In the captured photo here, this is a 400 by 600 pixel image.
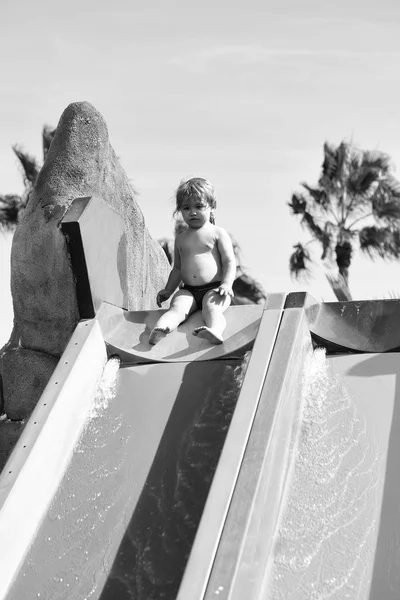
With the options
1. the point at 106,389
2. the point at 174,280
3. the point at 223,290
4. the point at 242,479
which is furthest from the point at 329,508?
the point at 174,280

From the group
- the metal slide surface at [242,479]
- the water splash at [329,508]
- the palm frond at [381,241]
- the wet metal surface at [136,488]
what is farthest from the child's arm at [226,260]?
the palm frond at [381,241]

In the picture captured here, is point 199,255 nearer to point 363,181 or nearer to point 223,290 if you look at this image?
point 223,290

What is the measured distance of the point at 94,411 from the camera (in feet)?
13.4

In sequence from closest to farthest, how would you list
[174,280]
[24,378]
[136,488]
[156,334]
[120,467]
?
[136,488] < [120,467] < [156,334] < [174,280] < [24,378]

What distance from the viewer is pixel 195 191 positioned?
15.5 feet

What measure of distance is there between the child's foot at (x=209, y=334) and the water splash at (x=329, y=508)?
0.55 metres

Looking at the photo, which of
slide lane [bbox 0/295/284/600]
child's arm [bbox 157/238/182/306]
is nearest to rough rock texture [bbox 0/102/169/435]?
child's arm [bbox 157/238/182/306]

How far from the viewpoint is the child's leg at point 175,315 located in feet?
14.6

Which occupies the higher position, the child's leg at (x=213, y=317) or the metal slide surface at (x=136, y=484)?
the child's leg at (x=213, y=317)

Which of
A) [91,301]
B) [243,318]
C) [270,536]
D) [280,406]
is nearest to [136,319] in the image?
[91,301]

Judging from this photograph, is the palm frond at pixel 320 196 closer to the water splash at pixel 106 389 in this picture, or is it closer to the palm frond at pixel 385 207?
the palm frond at pixel 385 207

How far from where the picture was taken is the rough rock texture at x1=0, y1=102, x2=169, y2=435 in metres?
5.48

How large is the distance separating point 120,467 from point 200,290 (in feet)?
4.29

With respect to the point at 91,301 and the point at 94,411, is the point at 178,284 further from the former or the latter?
the point at 94,411
